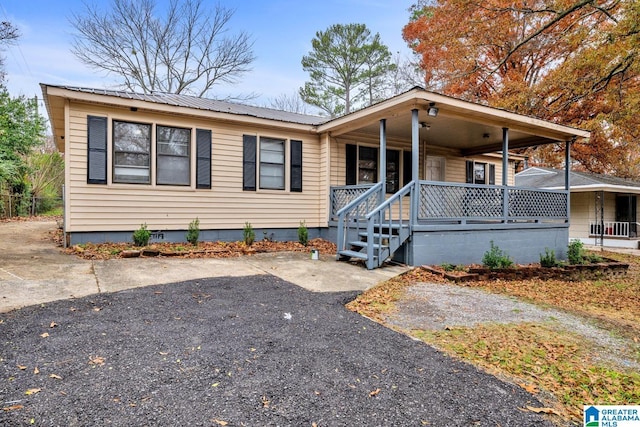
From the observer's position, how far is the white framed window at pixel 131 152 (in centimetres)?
723

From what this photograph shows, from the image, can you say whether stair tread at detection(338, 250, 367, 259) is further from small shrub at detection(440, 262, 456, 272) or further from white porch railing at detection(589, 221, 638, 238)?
white porch railing at detection(589, 221, 638, 238)

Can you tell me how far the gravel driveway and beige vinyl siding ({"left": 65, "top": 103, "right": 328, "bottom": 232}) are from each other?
12.8 feet

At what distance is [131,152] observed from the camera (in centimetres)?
734

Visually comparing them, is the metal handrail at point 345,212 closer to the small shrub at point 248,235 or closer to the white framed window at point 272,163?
the small shrub at point 248,235

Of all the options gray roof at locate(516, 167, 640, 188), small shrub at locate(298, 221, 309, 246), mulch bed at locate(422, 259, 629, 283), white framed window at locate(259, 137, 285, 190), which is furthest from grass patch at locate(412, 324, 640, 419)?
gray roof at locate(516, 167, 640, 188)

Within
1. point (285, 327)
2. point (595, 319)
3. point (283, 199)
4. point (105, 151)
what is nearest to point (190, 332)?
point (285, 327)

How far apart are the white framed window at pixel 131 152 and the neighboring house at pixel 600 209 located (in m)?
16.2

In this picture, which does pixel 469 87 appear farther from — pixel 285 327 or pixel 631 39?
pixel 285 327

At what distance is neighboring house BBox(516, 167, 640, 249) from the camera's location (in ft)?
51.5

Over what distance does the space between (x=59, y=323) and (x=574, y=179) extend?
19131 mm

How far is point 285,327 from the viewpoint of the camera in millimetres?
3285

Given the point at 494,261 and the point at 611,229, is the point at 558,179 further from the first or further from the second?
the point at 494,261

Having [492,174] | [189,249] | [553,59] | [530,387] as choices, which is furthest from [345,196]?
[553,59]

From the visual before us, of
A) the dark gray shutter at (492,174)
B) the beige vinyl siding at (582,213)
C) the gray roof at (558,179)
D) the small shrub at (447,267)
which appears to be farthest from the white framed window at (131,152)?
the beige vinyl siding at (582,213)
